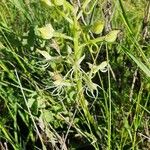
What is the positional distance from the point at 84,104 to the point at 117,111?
173 mm

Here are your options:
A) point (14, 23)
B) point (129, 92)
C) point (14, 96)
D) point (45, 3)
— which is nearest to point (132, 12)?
point (14, 23)

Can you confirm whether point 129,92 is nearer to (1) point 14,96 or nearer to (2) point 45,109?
(2) point 45,109

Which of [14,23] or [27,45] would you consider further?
[14,23]

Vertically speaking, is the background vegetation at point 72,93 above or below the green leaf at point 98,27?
below

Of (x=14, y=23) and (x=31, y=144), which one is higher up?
(x=14, y=23)

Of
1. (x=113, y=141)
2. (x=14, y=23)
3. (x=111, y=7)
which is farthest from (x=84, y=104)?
(x=14, y=23)

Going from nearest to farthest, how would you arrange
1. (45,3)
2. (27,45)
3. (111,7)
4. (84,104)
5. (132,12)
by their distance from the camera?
(45,3) < (84,104) < (27,45) < (111,7) < (132,12)

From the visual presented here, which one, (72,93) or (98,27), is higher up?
(98,27)

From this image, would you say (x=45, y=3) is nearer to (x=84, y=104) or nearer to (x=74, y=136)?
(x=84, y=104)

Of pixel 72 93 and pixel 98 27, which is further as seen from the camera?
pixel 72 93

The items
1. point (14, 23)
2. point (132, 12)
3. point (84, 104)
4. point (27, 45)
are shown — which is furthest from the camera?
point (132, 12)

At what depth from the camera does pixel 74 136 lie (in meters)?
1.58

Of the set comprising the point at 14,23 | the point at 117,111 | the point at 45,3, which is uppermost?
the point at 45,3

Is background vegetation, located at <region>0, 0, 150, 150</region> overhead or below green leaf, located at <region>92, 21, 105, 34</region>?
below
